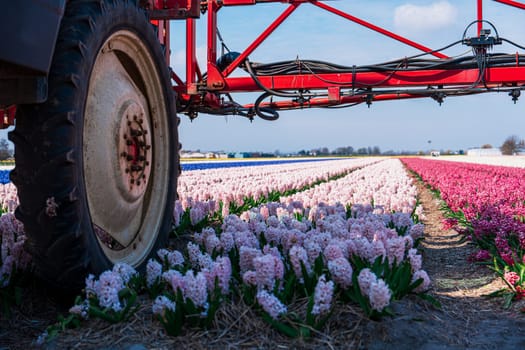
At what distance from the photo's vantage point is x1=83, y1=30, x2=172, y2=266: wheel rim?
9.27 feet

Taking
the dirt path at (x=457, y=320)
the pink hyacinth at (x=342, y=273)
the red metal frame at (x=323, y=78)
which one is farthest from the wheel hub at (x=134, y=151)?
the red metal frame at (x=323, y=78)

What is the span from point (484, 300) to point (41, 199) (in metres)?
2.72

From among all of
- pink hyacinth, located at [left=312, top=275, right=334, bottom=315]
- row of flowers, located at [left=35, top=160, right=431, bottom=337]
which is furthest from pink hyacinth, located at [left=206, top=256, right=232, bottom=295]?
pink hyacinth, located at [left=312, top=275, right=334, bottom=315]

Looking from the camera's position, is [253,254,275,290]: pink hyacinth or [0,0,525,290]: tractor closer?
[0,0,525,290]: tractor

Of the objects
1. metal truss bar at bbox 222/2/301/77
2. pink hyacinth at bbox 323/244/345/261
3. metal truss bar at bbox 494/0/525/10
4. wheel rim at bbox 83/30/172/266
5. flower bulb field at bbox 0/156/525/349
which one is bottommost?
flower bulb field at bbox 0/156/525/349

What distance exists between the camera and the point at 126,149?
3.09m

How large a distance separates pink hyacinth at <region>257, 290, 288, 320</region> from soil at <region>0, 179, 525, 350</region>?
7 cm

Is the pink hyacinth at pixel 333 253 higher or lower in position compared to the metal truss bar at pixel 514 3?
lower

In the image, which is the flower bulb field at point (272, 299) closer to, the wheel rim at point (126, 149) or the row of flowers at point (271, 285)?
the row of flowers at point (271, 285)

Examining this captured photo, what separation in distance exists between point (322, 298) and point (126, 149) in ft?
4.59

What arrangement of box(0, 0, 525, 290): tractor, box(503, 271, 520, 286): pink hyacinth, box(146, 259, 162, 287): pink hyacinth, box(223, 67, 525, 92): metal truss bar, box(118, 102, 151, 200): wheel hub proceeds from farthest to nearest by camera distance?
box(223, 67, 525, 92): metal truss bar
box(503, 271, 520, 286): pink hyacinth
box(118, 102, 151, 200): wheel hub
box(146, 259, 162, 287): pink hyacinth
box(0, 0, 525, 290): tractor

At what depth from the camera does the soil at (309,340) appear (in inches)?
90.5

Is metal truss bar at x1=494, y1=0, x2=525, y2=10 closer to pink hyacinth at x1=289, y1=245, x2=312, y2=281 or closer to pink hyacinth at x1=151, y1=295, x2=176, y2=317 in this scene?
pink hyacinth at x1=289, y1=245, x2=312, y2=281

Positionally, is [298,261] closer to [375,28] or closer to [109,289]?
[109,289]
